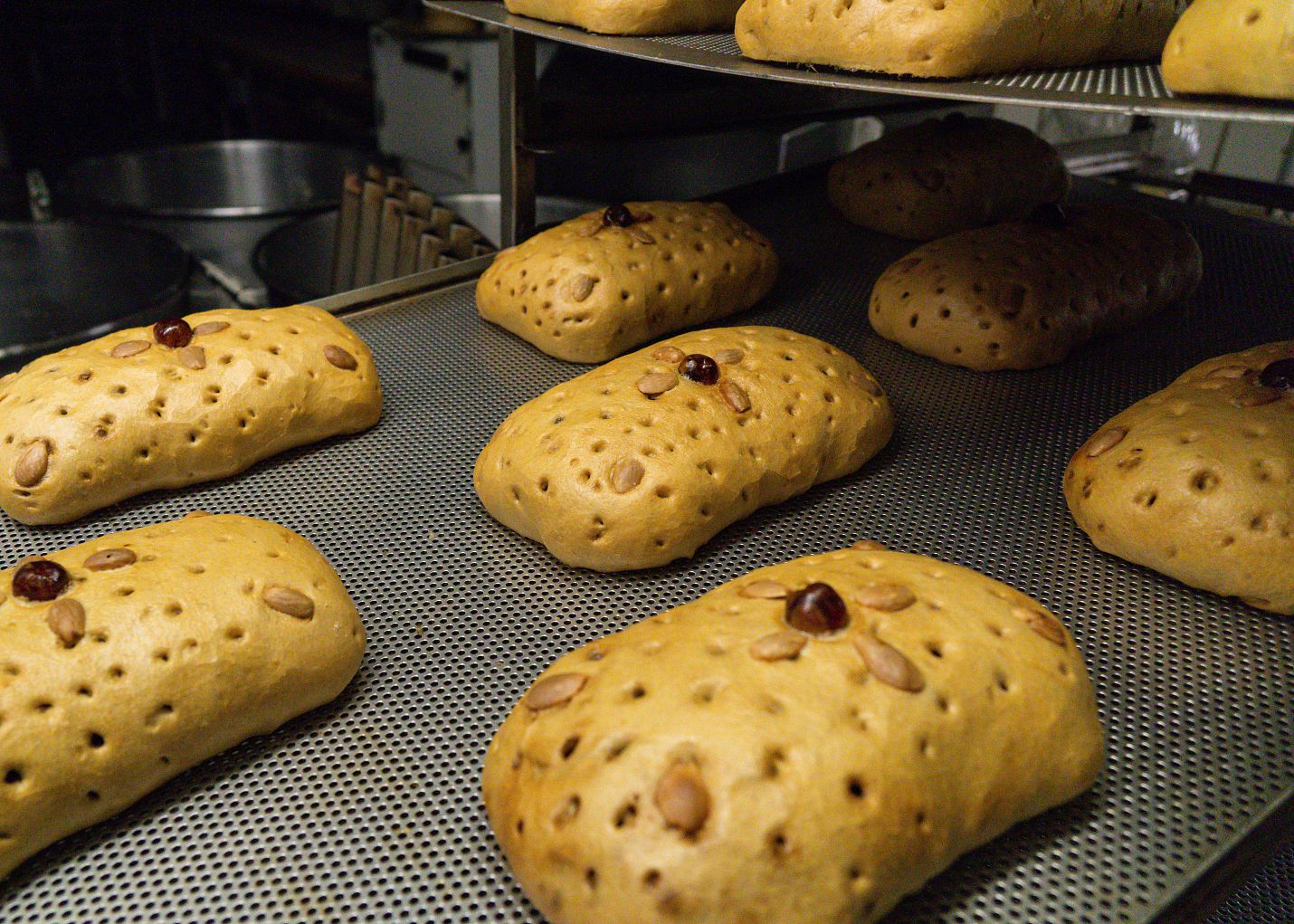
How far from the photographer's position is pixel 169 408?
53.6 inches

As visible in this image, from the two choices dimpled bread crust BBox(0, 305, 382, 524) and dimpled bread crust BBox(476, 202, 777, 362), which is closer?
dimpled bread crust BBox(0, 305, 382, 524)

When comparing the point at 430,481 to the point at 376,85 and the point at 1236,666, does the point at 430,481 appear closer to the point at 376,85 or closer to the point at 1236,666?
the point at 1236,666

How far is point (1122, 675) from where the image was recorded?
1.13m

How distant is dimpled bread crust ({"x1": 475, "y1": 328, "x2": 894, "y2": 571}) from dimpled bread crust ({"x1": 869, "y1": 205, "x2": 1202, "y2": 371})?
12.4 inches

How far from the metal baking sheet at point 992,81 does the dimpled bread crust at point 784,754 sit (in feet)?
1.58

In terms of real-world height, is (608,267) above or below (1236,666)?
above

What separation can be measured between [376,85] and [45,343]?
8.05 ft

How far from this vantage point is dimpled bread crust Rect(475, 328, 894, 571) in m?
1.25

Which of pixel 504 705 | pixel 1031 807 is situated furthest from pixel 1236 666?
pixel 504 705

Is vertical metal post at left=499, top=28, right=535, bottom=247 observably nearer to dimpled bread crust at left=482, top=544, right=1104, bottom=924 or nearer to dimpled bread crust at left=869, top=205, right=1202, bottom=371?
dimpled bread crust at left=869, top=205, right=1202, bottom=371

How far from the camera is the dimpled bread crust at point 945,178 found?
221cm

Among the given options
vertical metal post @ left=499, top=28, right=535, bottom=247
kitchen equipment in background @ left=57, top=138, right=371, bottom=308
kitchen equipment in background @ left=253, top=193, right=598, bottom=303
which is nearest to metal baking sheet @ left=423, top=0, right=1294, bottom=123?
vertical metal post @ left=499, top=28, right=535, bottom=247

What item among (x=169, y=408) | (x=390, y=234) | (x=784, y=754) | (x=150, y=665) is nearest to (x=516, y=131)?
(x=390, y=234)

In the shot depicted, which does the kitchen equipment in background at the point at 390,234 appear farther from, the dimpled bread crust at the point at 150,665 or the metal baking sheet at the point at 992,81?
the dimpled bread crust at the point at 150,665
